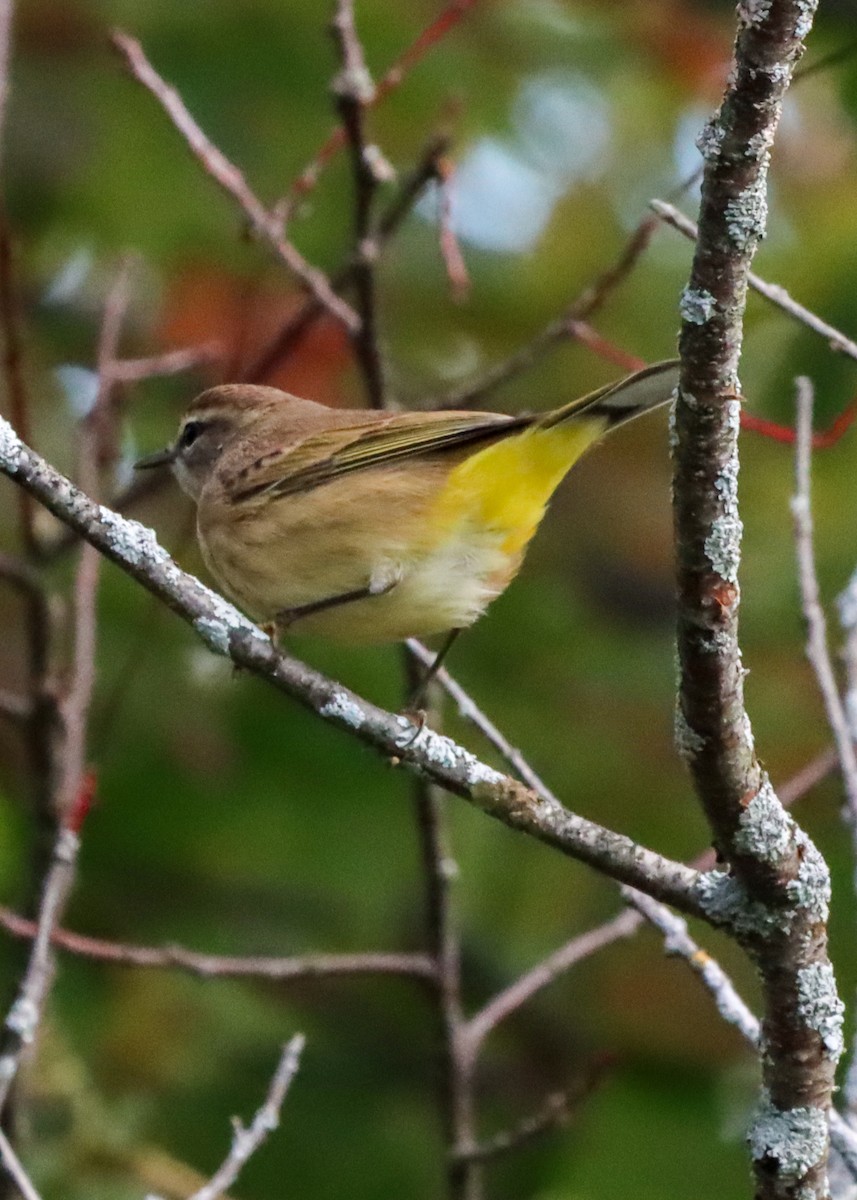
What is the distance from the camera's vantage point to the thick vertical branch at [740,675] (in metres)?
2.26

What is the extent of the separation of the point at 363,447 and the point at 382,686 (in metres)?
1.85

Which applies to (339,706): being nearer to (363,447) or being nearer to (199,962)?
(199,962)

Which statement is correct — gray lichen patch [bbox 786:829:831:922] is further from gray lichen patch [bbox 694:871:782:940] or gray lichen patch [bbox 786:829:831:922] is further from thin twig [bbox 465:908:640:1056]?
thin twig [bbox 465:908:640:1056]

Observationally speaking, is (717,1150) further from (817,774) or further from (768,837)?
(768,837)

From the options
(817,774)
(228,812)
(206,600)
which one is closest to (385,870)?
(228,812)

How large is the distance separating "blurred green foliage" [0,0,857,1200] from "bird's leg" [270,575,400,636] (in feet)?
4.86

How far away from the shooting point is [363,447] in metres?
4.46

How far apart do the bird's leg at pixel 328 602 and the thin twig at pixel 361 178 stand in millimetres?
998

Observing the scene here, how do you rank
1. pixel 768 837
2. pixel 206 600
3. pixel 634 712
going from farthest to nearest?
1. pixel 634 712
2. pixel 206 600
3. pixel 768 837

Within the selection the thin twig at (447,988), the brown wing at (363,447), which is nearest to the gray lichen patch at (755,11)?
the brown wing at (363,447)

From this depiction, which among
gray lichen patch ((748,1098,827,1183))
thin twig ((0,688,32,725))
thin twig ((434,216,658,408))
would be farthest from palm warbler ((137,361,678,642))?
gray lichen patch ((748,1098,827,1183))

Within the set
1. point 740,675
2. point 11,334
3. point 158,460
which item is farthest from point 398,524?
point 740,675

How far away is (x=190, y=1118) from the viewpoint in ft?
21.3

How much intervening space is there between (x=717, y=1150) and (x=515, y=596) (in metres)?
2.05
